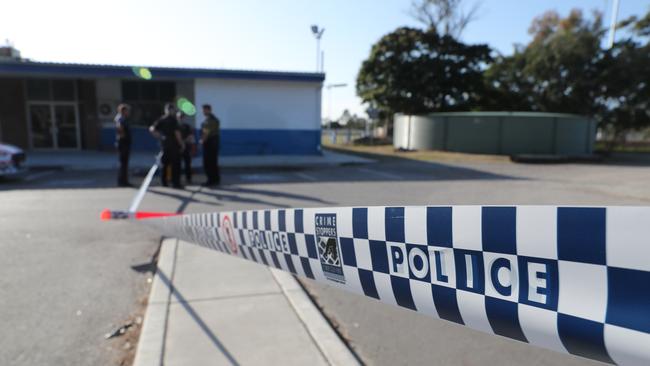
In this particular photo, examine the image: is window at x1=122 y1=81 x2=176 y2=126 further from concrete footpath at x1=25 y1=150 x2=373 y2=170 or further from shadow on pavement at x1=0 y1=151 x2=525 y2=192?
shadow on pavement at x1=0 y1=151 x2=525 y2=192

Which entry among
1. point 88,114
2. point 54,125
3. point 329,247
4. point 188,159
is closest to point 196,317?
point 329,247

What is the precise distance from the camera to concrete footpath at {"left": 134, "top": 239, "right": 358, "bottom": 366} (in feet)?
8.78

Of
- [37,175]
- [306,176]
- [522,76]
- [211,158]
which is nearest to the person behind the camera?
[211,158]

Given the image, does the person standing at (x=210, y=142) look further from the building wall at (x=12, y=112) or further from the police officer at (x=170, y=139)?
the building wall at (x=12, y=112)

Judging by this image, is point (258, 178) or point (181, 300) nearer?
point (181, 300)

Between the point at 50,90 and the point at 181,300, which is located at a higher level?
the point at 50,90

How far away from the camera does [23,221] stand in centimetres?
636

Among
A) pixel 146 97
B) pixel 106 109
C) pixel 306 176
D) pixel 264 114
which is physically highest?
pixel 146 97

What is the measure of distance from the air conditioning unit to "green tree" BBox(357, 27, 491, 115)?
17832 millimetres

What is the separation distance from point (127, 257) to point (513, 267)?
452 cm

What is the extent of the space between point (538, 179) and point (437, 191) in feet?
14.3

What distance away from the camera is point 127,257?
476 centimetres

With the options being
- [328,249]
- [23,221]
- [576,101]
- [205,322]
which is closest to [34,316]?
[205,322]

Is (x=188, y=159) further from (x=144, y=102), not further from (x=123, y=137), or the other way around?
(x=144, y=102)
